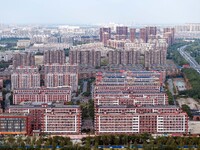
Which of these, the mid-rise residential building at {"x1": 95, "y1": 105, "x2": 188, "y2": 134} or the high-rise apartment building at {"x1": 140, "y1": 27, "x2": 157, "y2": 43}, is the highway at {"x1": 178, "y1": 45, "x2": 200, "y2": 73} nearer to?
the high-rise apartment building at {"x1": 140, "y1": 27, "x2": 157, "y2": 43}

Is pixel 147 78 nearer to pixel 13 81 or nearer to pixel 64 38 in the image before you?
pixel 13 81

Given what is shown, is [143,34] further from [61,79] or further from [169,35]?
[61,79]

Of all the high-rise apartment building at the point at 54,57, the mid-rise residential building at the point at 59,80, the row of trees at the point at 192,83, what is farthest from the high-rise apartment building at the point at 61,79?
the high-rise apartment building at the point at 54,57

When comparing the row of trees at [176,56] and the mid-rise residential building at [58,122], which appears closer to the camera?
the mid-rise residential building at [58,122]

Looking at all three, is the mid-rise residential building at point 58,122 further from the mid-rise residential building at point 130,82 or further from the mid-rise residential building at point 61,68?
the mid-rise residential building at point 61,68

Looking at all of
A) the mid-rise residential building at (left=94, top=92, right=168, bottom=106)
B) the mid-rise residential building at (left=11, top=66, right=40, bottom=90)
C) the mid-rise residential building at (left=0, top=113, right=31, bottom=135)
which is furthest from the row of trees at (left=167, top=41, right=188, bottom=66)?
the mid-rise residential building at (left=0, top=113, right=31, bottom=135)

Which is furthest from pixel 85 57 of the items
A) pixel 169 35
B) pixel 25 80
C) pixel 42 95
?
pixel 169 35

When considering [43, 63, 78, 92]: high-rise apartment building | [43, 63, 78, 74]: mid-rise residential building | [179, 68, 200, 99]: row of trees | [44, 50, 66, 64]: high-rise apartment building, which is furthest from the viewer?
[44, 50, 66, 64]: high-rise apartment building
